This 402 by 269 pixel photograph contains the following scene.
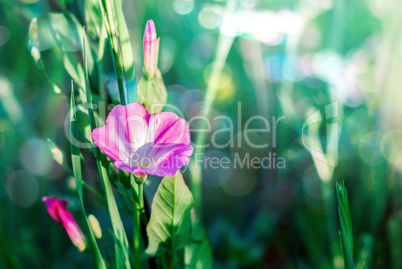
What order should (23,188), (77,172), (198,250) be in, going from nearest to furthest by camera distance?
(77,172), (198,250), (23,188)

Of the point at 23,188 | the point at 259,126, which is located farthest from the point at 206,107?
the point at 23,188

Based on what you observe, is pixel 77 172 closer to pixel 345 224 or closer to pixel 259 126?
pixel 345 224

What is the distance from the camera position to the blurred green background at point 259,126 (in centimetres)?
70

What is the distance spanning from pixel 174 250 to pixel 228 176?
467 millimetres

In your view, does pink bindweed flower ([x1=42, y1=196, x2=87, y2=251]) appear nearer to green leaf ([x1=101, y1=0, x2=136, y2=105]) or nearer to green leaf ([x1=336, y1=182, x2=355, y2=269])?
green leaf ([x1=101, y1=0, x2=136, y2=105])

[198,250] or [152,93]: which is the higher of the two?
[152,93]

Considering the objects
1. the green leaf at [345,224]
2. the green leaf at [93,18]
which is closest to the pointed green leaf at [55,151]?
the green leaf at [93,18]

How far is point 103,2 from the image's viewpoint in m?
0.39

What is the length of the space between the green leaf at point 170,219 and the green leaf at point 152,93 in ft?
0.30

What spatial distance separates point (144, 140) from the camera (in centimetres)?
44

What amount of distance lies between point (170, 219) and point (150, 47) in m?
0.19

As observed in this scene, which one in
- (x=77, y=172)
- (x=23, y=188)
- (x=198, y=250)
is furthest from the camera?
(x=23, y=188)

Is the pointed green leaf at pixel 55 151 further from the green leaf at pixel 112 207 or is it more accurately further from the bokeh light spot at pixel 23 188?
the bokeh light spot at pixel 23 188

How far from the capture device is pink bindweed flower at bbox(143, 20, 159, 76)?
416mm
